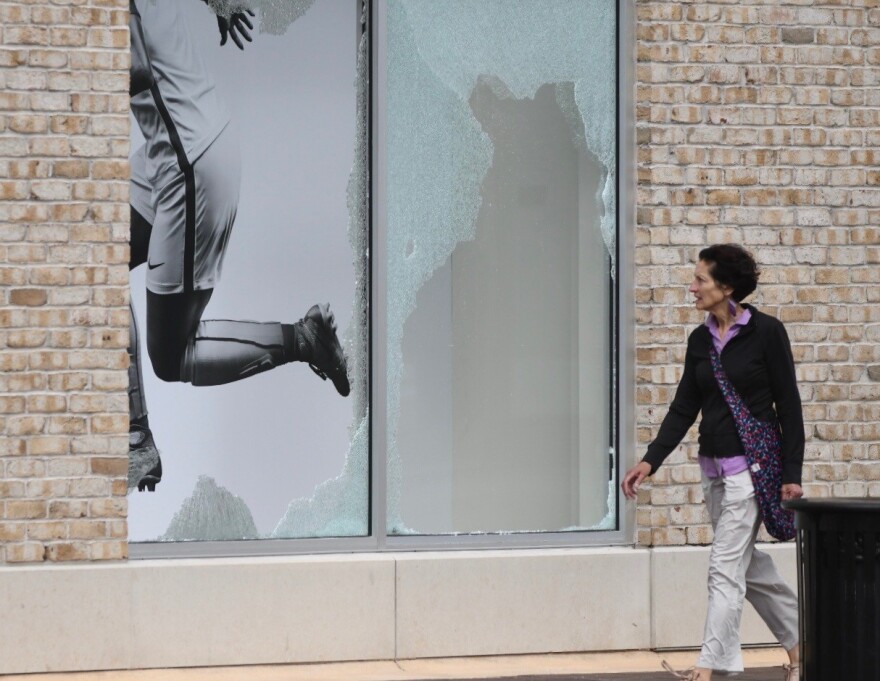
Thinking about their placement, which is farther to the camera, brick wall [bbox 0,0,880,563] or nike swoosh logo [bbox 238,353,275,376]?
nike swoosh logo [bbox 238,353,275,376]

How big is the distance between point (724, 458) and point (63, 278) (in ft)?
10.6

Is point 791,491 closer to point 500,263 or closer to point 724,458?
point 724,458

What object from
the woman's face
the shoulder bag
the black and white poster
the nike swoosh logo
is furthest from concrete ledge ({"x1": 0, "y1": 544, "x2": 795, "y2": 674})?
the woman's face

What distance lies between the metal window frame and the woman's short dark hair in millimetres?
1506

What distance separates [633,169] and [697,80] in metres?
0.58

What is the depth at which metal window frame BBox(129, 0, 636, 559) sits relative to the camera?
A: 7602 millimetres

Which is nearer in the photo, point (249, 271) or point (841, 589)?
point (841, 589)

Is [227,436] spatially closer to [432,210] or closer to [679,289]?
[432,210]

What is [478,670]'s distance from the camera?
24.1ft

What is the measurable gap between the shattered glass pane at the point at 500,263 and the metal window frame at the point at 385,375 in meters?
0.07

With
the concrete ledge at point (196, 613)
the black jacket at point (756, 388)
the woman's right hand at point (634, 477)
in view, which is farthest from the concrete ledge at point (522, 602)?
the black jacket at point (756, 388)

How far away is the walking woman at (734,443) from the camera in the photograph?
6.26 metres

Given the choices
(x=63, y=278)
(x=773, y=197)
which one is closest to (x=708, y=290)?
(x=773, y=197)

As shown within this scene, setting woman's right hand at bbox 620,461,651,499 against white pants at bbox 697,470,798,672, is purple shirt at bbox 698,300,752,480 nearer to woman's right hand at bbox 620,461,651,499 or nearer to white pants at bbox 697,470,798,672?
white pants at bbox 697,470,798,672
